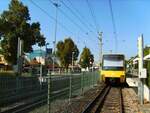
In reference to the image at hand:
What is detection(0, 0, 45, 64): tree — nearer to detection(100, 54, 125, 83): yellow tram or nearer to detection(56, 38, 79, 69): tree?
detection(100, 54, 125, 83): yellow tram

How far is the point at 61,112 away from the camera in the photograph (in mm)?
17703

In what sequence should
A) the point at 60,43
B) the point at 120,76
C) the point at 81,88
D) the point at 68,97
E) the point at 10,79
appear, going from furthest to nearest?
1. the point at 60,43
2. the point at 120,76
3. the point at 81,88
4. the point at 68,97
5. the point at 10,79

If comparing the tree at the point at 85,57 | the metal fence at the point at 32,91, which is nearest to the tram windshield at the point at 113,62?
the metal fence at the point at 32,91

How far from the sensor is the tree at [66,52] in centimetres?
10200

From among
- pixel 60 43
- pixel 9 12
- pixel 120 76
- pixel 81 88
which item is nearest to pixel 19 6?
pixel 9 12

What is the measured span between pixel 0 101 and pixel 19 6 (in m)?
39.6

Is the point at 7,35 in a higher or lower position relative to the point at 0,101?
higher

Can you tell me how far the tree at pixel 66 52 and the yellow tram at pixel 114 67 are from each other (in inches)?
2309

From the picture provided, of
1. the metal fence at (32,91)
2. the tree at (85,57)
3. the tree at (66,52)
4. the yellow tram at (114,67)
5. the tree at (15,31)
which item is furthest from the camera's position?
the tree at (85,57)

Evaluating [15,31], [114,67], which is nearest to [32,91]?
[114,67]

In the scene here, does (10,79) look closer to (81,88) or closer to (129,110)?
(129,110)

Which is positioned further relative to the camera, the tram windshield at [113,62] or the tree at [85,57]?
the tree at [85,57]

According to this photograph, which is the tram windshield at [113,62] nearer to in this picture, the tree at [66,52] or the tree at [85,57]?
the tree at [85,57]

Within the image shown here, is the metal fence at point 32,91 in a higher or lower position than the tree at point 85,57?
lower
